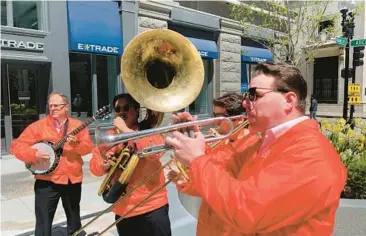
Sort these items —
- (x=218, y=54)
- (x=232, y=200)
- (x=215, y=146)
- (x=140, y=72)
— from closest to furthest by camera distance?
(x=232, y=200) → (x=215, y=146) → (x=140, y=72) → (x=218, y=54)

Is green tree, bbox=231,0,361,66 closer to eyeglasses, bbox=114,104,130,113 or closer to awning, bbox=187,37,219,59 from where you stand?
awning, bbox=187,37,219,59

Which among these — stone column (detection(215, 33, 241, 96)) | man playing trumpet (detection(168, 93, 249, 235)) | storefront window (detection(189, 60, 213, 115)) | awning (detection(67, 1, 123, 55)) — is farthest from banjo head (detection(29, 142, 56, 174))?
stone column (detection(215, 33, 241, 96))

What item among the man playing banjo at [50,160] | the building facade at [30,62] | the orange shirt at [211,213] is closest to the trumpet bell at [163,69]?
the orange shirt at [211,213]

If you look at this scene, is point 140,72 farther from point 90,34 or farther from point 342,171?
point 90,34

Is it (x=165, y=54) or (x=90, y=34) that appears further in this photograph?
(x=90, y=34)

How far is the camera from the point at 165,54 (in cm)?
242

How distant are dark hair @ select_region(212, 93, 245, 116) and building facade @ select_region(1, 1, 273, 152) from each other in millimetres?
5054

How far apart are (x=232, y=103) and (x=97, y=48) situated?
24.3ft

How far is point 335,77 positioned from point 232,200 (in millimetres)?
25343

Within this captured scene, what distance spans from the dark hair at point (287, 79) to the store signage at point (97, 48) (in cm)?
846

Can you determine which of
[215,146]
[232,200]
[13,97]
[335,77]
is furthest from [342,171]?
[335,77]

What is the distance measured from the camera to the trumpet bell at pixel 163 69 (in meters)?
2.26

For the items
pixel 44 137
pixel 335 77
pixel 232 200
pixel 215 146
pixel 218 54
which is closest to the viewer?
pixel 232 200

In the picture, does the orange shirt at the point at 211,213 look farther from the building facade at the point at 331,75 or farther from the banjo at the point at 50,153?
the building facade at the point at 331,75
